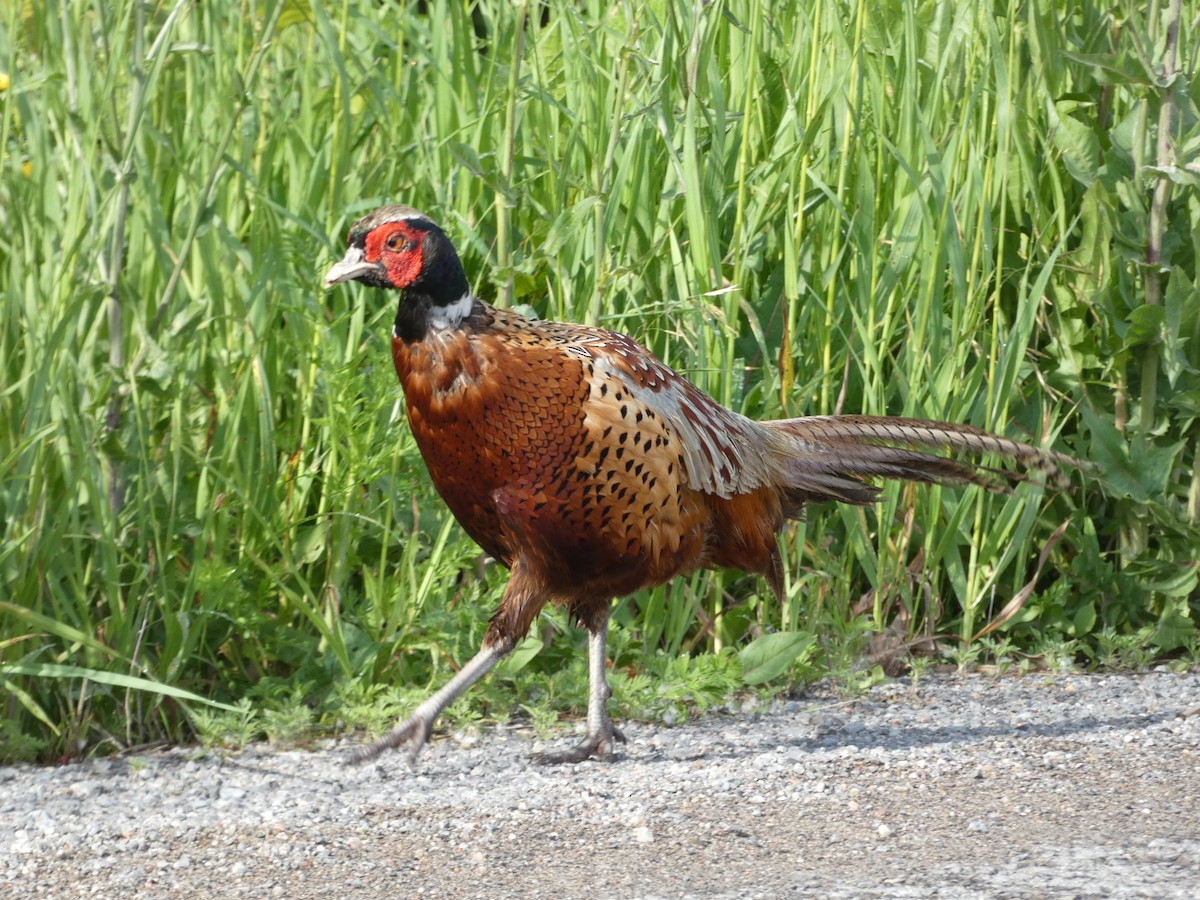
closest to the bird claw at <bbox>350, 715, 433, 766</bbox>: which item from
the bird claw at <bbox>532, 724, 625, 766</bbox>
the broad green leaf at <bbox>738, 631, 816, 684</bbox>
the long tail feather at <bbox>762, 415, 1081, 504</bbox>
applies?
the bird claw at <bbox>532, 724, 625, 766</bbox>

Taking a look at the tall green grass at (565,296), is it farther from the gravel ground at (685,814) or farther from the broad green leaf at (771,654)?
the gravel ground at (685,814)

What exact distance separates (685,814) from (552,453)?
33.4 inches

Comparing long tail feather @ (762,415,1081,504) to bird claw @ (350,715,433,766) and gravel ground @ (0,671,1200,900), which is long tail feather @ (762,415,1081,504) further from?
bird claw @ (350,715,433,766)

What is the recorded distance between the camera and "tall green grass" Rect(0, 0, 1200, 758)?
12.7ft

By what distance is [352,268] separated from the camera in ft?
11.3

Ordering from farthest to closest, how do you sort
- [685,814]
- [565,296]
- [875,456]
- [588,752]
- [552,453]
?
1. [565,296]
2. [875,456]
3. [588,752]
4. [552,453]
5. [685,814]

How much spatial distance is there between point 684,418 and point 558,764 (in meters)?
0.90

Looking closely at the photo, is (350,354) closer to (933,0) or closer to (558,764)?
(558,764)

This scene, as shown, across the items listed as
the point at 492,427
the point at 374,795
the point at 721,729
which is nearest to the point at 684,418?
the point at 492,427

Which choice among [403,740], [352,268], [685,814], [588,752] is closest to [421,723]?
[403,740]

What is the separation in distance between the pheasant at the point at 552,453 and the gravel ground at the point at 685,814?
256 millimetres

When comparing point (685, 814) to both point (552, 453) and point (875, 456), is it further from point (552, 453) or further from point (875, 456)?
point (875, 456)

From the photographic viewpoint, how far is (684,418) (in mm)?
3877

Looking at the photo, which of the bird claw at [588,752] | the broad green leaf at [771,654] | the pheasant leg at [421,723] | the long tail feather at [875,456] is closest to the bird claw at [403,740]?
the pheasant leg at [421,723]
